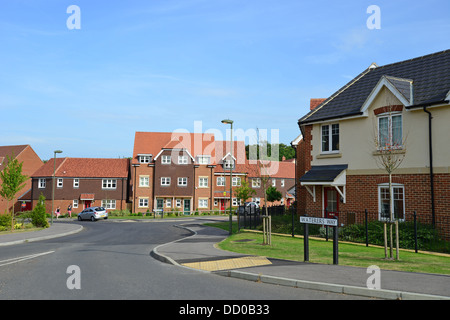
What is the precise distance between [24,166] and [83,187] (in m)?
13.0

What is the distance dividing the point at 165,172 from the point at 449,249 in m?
43.3

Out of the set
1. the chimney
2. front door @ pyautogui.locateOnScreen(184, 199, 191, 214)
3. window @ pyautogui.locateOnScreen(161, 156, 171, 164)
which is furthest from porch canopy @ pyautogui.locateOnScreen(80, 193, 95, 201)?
the chimney

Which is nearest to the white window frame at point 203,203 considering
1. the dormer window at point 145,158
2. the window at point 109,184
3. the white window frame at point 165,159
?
the white window frame at point 165,159

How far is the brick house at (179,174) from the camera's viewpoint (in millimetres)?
54481

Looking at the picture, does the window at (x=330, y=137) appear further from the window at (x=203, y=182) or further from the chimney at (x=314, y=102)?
the window at (x=203, y=182)

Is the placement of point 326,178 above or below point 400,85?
below

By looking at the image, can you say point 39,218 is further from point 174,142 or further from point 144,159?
point 174,142

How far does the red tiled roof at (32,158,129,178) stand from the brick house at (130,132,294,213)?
13.1 ft

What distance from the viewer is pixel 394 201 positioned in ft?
59.4

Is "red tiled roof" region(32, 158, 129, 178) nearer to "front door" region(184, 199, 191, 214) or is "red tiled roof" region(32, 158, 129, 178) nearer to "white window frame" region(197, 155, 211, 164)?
"front door" region(184, 199, 191, 214)

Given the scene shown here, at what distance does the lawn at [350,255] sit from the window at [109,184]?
43.1m

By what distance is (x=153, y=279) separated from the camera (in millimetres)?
9484

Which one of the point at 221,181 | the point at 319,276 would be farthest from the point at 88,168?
the point at 319,276
